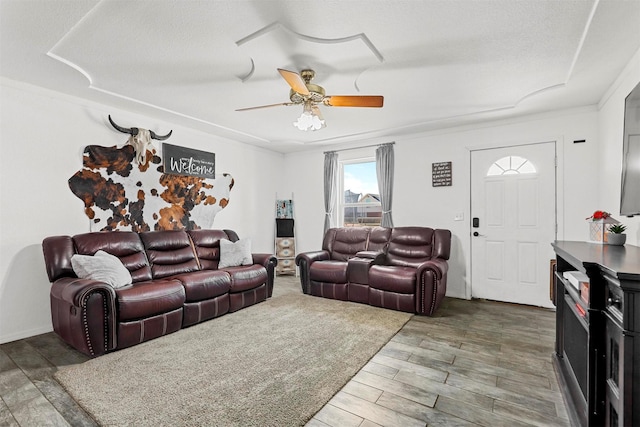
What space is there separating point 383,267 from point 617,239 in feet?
7.61

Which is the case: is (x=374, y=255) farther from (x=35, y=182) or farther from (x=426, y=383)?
(x=35, y=182)

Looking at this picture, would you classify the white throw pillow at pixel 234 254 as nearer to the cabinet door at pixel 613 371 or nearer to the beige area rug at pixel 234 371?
the beige area rug at pixel 234 371

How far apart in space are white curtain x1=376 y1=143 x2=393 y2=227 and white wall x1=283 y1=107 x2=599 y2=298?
0.34 ft

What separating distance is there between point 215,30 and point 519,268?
4.51m

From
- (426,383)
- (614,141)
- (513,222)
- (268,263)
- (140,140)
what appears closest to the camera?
(426,383)

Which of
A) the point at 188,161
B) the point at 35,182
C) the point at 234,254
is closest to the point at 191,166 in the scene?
the point at 188,161

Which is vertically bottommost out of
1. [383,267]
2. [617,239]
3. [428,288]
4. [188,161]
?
[428,288]

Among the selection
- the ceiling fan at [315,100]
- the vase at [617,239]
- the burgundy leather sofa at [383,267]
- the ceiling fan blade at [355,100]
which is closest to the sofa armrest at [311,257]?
the burgundy leather sofa at [383,267]

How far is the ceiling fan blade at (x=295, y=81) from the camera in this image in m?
2.29

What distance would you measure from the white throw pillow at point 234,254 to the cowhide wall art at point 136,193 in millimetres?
726

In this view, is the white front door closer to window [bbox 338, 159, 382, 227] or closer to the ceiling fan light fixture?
window [bbox 338, 159, 382, 227]

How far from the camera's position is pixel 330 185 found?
5793 millimetres

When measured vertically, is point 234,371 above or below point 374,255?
below

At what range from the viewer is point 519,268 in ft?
13.7
